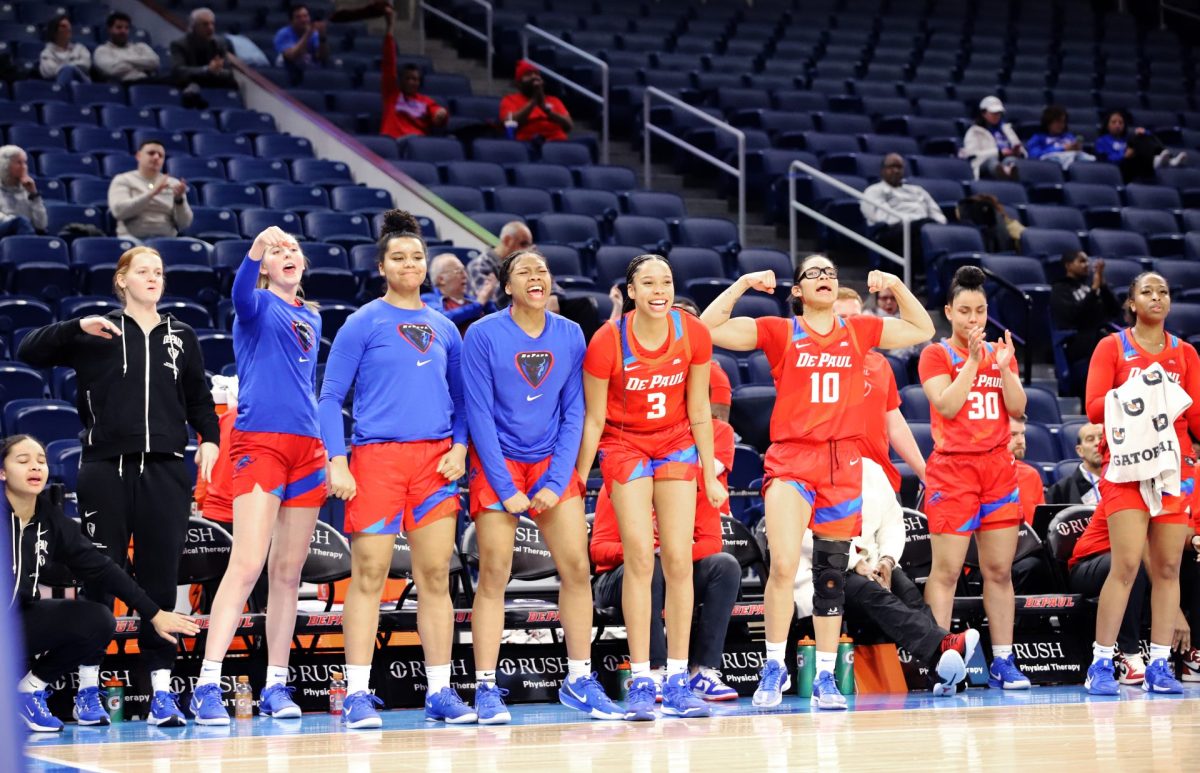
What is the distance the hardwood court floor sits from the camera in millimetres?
4363

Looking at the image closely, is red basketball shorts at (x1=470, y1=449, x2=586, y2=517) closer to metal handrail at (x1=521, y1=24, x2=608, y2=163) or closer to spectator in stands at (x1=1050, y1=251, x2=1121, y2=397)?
spectator in stands at (x1=1050, y1=251, x2=1121, y2=397)

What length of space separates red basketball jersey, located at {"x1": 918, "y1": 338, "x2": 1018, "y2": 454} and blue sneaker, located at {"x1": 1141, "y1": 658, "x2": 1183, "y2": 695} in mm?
1158

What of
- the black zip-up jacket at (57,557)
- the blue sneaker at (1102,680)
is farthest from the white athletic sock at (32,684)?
the blue sneaker at (1102,680)

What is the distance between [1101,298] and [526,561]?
627 cm

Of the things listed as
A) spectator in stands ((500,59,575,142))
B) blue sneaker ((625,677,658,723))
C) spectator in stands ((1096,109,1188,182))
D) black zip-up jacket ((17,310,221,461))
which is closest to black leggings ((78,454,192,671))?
black zip-up jacket ((17,310,221,461))

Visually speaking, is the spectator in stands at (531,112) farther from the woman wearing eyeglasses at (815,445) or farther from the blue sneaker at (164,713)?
the blue sneaker at (164,713)

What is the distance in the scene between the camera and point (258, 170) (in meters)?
12.1

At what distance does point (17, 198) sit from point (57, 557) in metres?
5.32

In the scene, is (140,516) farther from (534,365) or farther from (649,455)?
(649,455)

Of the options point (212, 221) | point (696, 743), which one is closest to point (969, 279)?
point (696, 743)

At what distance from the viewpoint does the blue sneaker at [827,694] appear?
6.07m

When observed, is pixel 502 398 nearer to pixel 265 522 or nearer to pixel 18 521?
pixel 265 522

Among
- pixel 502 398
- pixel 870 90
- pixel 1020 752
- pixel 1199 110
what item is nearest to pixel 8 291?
pixel 502 398

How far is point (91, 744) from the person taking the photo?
503 cm
